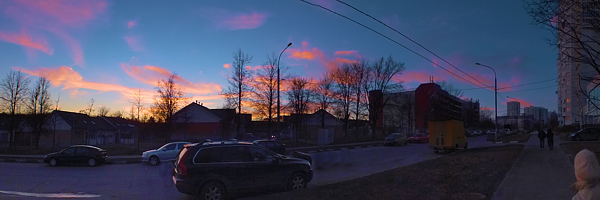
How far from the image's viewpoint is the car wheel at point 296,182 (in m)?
10.4

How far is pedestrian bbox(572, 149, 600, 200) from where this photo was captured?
338cm

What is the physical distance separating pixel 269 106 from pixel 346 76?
19827mm

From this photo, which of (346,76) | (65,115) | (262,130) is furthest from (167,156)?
(262,130)

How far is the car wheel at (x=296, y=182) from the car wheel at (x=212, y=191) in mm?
2068

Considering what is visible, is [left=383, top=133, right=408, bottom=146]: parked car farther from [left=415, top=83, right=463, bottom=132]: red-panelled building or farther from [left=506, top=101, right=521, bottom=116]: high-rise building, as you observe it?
[left=506, top=101, right=521, bottom=116]: high-rise building

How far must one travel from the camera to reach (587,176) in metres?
3.41

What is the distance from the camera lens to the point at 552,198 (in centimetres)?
786

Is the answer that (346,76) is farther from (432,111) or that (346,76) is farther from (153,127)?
(432,111)

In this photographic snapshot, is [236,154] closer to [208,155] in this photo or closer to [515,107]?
[208,155]

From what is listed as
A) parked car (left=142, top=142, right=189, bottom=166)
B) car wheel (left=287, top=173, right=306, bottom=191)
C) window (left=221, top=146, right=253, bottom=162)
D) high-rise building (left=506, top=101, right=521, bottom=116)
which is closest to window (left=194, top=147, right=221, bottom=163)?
window (left=221, top=146, right=253, bottom=162)

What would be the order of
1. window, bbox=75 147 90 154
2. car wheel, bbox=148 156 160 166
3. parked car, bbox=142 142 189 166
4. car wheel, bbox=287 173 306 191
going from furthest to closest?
1. parked car, bbox=142 142 189 166
2. car wheel, bbox=148 156 160 166
3. window, bbox=75 147 90 154
4. car wheel, bbox=287 173 306 191

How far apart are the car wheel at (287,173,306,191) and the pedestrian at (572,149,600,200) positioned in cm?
770

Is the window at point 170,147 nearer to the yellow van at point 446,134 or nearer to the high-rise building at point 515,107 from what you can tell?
the yellow van at point 446,134

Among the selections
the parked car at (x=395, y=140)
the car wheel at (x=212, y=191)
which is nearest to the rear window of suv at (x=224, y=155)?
the car wheel at (x=212, y=191)
